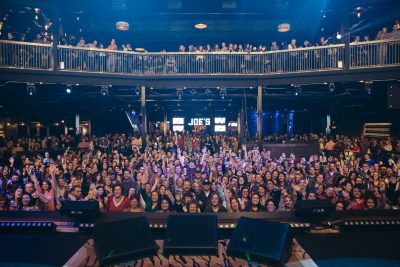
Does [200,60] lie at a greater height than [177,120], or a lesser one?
greater

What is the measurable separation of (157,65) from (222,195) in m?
7.98

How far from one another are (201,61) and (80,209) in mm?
9337

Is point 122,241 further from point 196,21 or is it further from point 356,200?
point 196,21

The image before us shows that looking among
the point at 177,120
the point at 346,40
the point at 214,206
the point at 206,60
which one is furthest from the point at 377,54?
the point at 177,120

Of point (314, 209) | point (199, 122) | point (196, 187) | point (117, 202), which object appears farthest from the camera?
point (199, 122)

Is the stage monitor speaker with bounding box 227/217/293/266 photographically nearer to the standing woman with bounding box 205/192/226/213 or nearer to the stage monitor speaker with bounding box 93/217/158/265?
the stage monitor speaker with bounding box 93/217/158/265

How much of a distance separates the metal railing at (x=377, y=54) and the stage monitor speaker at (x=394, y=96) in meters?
0.92

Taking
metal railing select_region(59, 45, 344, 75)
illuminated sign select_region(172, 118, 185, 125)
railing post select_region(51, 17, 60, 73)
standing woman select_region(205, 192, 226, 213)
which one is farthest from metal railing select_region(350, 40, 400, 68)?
illuminated sign select_region(172, 118, 185, 125)

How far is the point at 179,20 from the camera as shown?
55.8 ft

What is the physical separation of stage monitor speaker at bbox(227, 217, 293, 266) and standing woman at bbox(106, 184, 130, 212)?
9.72 ft

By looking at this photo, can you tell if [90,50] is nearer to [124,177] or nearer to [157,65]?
[157,65]

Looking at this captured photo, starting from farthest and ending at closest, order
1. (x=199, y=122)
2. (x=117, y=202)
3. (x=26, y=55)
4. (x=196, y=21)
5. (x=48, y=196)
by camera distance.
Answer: (x=199, y=122), (x=196, y=21), (x=26, y=55), (x=48, y=196), (x=117, y=202)

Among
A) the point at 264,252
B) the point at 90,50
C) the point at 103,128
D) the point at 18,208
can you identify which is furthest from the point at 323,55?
the point at 103,128

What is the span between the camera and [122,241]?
3693 mm
